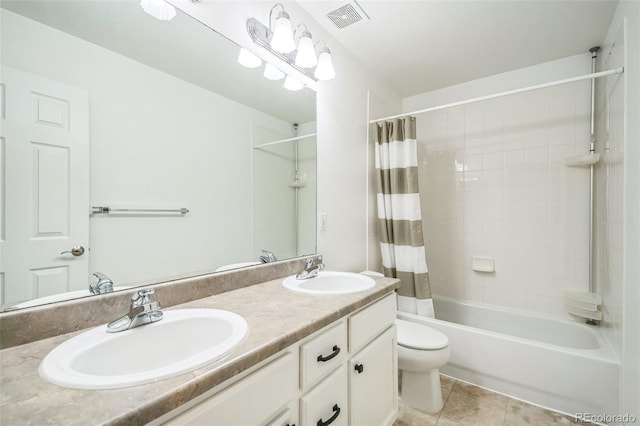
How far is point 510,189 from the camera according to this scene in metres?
2.31

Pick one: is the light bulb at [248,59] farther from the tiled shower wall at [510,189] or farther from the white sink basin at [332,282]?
the tiled shower wall at [510,189]

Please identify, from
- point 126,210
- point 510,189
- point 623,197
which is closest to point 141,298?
point 126,210

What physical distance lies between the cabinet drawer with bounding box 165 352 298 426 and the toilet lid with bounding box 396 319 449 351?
1.00m

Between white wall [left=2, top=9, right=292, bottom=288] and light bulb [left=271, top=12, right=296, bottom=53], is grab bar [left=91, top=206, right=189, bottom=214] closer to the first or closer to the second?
white wall [left=2, top=9, right=292, bottom=288]

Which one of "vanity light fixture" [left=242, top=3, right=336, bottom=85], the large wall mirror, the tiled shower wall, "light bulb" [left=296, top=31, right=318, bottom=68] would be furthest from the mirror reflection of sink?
the tiled shower wall

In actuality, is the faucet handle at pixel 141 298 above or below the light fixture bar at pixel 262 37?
below

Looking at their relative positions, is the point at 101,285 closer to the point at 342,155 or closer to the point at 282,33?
the point at 282,33

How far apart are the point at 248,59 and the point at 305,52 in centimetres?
31

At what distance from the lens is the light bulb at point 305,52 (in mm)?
1445

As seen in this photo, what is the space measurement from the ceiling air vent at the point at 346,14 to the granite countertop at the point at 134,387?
1656 millimetres

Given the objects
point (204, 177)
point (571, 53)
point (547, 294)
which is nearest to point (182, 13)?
point (204, 177)

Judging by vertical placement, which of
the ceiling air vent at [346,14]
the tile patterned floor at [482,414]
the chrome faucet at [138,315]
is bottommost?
the tile patterned floor at [482,414]

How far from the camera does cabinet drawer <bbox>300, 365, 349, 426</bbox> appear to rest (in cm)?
84

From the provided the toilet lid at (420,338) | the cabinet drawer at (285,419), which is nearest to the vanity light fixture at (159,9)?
the cabinet drawer at (285,419)
